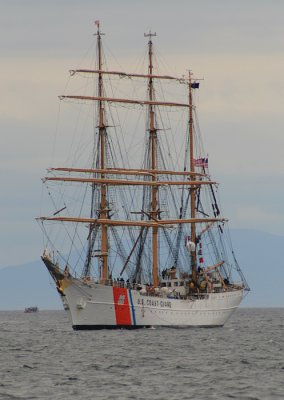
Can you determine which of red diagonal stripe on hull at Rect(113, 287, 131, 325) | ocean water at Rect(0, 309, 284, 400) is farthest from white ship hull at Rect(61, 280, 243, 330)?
ocean water at Rect(0, 309, 284, 400)

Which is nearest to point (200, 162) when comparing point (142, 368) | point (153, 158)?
point (153, 158)

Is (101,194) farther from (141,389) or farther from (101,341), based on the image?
(141,389)

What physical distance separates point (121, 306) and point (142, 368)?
49.0 metres

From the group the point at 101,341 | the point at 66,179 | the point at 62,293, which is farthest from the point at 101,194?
the point at 101,341

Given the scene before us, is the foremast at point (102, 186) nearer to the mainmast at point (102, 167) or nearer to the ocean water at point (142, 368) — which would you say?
the mainmast at point (102, 167)

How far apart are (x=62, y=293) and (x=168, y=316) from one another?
11808 millimetres

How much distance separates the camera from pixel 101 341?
101750 millimetres

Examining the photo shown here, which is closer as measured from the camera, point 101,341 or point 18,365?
point 18,365

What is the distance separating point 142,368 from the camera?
7325cm

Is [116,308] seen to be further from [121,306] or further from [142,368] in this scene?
[142,368]

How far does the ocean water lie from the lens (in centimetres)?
6075

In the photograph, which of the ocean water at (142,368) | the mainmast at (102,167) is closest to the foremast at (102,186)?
the mainmast at (102,167)

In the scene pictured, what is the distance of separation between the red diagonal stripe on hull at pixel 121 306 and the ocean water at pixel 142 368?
1262 centimetres

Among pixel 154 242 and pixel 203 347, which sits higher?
pixel 154 242
